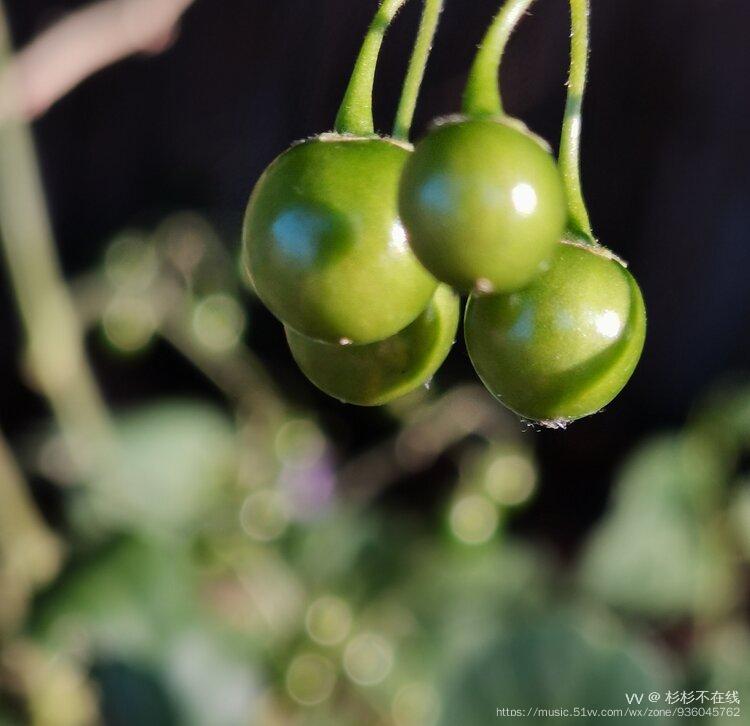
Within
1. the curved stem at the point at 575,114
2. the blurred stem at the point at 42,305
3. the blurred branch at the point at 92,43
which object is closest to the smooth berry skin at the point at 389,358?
the curved stem at the point at 575,114

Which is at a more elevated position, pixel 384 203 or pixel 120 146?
pixel 384 203

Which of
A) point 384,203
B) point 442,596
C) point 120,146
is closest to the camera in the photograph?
point 384,203

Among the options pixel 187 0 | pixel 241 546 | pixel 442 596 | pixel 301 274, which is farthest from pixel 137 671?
pixel 301 274

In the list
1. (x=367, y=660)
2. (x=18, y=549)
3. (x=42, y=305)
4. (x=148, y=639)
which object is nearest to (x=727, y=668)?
(x=367, y=660)

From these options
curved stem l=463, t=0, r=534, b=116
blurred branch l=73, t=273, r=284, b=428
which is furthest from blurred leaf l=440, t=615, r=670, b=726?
curved stem l=463, t=0, r=534, b=116

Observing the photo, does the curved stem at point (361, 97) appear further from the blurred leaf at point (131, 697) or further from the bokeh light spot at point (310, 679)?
the bokeh light spot at point (310, 679)

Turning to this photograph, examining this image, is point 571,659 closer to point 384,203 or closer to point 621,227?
point 621,227

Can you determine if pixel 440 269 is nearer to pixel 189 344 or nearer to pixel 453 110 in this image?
pixel 453 110
